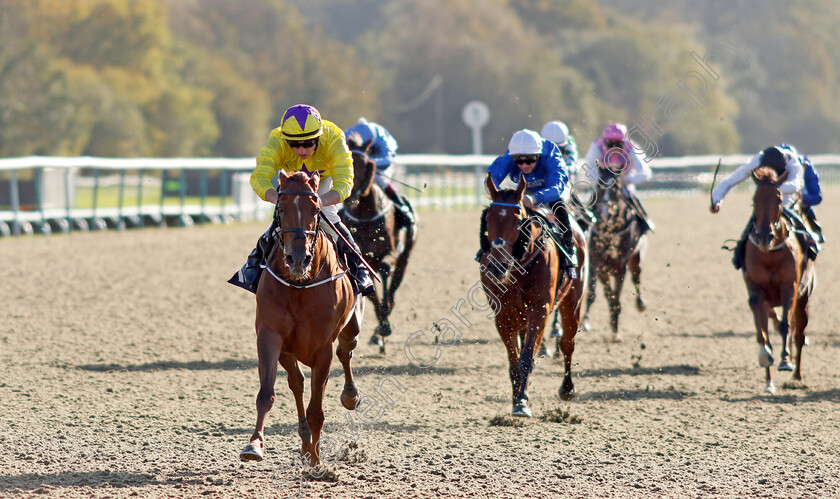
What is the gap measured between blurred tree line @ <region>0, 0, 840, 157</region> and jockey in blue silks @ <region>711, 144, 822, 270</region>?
828 inches

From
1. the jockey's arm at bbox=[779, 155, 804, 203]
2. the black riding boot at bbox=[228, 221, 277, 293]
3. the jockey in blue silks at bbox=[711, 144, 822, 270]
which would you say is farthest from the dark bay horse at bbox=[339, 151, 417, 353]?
the jockey's arm at bbox=[779, 155, 804, 203]

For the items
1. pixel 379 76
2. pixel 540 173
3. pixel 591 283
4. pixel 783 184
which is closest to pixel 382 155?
pixel 591 283

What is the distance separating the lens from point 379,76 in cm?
5106

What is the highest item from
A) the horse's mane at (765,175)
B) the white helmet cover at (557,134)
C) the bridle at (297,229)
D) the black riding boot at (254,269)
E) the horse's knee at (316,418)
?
the white helmet cover at (557,134)

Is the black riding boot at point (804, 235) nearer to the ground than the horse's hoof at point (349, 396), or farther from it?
farther from it

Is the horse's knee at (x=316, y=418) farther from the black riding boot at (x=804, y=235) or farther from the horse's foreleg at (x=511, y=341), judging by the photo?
the black riding boot at (x=804, y=235)

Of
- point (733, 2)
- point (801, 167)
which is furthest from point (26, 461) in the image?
point (733, 2)

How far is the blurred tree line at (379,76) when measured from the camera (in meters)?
36.6

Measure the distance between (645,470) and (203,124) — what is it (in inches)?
1479

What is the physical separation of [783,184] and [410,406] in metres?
3.25

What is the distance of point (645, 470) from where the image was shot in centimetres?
562

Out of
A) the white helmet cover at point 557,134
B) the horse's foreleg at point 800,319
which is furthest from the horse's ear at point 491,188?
the horse's foreleg at point 800,319

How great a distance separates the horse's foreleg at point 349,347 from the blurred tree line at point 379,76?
2360 cm

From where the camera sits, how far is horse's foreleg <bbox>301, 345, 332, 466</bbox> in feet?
17.4
